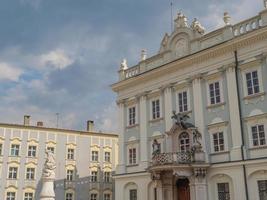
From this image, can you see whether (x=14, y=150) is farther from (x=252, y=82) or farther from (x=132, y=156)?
(x=252, y=82)

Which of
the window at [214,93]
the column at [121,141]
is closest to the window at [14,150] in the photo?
the column at [121,141]

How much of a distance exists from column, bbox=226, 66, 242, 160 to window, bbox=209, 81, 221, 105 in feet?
3.21

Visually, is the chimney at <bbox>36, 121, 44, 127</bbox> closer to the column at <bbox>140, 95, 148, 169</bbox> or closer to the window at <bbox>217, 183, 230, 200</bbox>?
the column at <bbox>140, 95, 148, 169</bbox>

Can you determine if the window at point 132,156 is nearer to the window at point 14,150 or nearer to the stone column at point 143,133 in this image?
the stone column at point 143,133

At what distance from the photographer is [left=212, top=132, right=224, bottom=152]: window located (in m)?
25.7

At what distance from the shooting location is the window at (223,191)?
81.6 feet

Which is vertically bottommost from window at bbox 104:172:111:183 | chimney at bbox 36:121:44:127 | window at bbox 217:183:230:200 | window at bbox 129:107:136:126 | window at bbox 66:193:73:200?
window at bbox 217:183:230:200

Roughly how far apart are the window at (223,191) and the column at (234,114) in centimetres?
198

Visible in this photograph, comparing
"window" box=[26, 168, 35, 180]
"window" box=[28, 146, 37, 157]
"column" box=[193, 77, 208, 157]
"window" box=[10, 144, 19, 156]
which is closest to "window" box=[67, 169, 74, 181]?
"window" box=[26, 168, 35, 180]

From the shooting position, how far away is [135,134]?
32.0 metres

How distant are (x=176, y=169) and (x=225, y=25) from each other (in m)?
10.7

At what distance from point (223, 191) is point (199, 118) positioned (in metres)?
5.35

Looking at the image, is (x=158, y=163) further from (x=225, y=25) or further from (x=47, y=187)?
(x=225, y=25)

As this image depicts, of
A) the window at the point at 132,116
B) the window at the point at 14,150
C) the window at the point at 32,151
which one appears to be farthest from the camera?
the window at the point at 32,151
